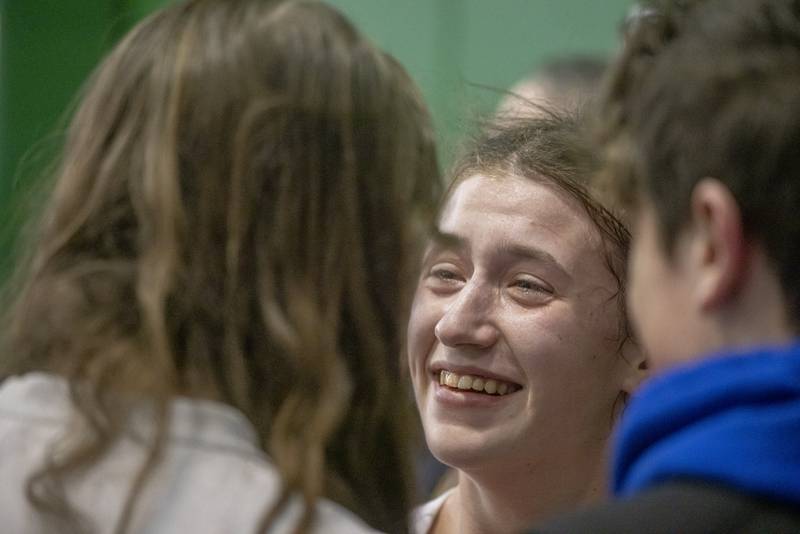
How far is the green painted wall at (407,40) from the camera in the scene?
14.1ft

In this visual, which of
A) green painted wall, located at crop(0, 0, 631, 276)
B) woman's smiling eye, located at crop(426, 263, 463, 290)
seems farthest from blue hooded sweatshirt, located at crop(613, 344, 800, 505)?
green painted wall, located at crop(0, 0, 631, 276)

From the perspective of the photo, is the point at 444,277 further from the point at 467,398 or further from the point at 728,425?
the point at 728,425

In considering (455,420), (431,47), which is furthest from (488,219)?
(431,47)

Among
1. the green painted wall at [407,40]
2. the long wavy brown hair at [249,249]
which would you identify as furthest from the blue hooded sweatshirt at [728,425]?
the green painted wall at [407,40]

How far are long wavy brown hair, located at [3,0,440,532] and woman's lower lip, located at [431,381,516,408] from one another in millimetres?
921

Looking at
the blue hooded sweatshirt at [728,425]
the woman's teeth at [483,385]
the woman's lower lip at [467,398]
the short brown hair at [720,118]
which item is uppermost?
the short brown hair at [720,118]

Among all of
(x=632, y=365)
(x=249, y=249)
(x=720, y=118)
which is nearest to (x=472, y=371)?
(x=632, y=365)

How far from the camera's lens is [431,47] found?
4703 mm

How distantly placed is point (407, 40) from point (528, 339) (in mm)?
2569

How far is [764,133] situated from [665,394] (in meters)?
0.26

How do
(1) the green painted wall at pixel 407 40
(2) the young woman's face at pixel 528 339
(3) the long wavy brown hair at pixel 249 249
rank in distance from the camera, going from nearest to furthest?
(3) the long wavy brown hair at pixel 249 249 < (2) the young woman's face at pixel 528 339 < (1) the green painted wall at pixel 407 40

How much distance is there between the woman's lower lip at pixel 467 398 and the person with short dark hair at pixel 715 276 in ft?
3.21

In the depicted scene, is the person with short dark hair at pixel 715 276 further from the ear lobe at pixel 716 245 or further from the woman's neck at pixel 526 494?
the woman's neck at pixel 526 494

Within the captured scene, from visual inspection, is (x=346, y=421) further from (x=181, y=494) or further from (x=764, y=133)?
(x=764, y=133)
